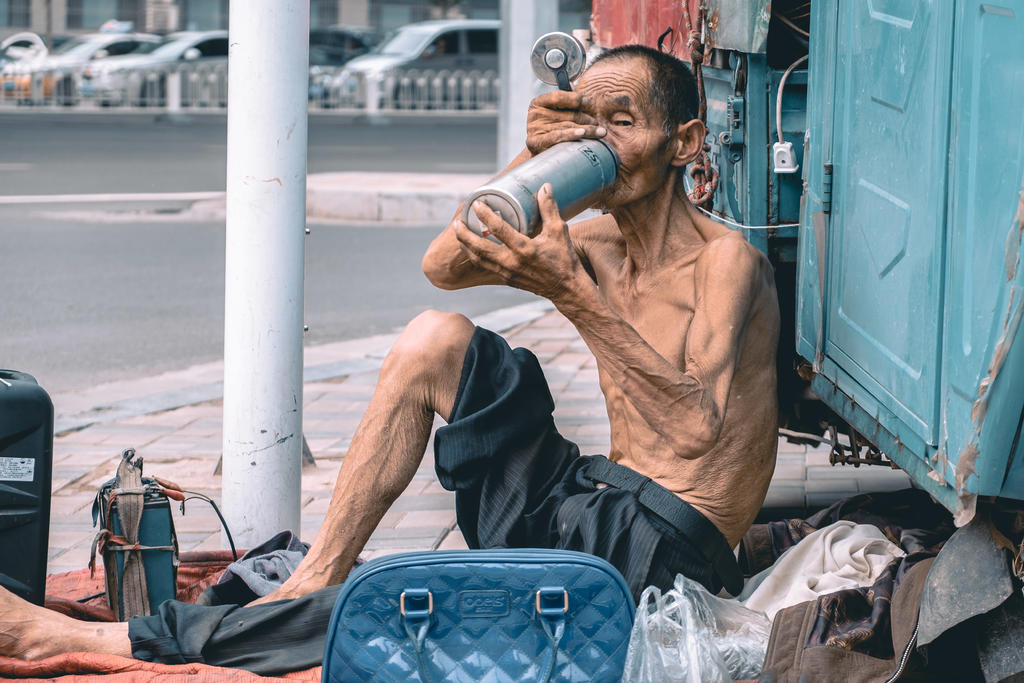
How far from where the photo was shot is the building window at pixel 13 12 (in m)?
36.0

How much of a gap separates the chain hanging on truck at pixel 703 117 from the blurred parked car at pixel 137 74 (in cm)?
1966

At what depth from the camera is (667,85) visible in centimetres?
261

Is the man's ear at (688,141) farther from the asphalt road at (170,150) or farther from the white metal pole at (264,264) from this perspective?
the asphalt road at (170,150)

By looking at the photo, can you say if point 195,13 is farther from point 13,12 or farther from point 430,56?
point 430,56

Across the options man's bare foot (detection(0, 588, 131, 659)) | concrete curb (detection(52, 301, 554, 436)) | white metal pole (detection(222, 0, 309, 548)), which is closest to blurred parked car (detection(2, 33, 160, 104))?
concrete curb (detection(52, 301, 554, 436))

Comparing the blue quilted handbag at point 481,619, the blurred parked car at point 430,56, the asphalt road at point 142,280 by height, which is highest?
the blurred parked car at point 430,56

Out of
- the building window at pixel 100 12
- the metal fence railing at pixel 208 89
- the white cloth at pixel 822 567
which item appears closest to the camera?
the white cloth at pixel 822 567

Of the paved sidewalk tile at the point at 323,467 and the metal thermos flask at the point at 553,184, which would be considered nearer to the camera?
the metal thermos flask at the point at 553,184

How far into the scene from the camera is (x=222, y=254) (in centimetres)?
899

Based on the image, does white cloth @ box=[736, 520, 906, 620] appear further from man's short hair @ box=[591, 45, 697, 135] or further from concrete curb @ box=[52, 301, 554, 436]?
concrete curb @ box=[52, 301, 554, 436]

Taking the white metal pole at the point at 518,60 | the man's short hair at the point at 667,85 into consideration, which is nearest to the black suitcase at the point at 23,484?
the man's short hair at the point at 667,85

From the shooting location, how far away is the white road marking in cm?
1091

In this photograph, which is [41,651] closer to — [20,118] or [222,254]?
[222,254]

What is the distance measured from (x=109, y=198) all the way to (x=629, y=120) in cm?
942
